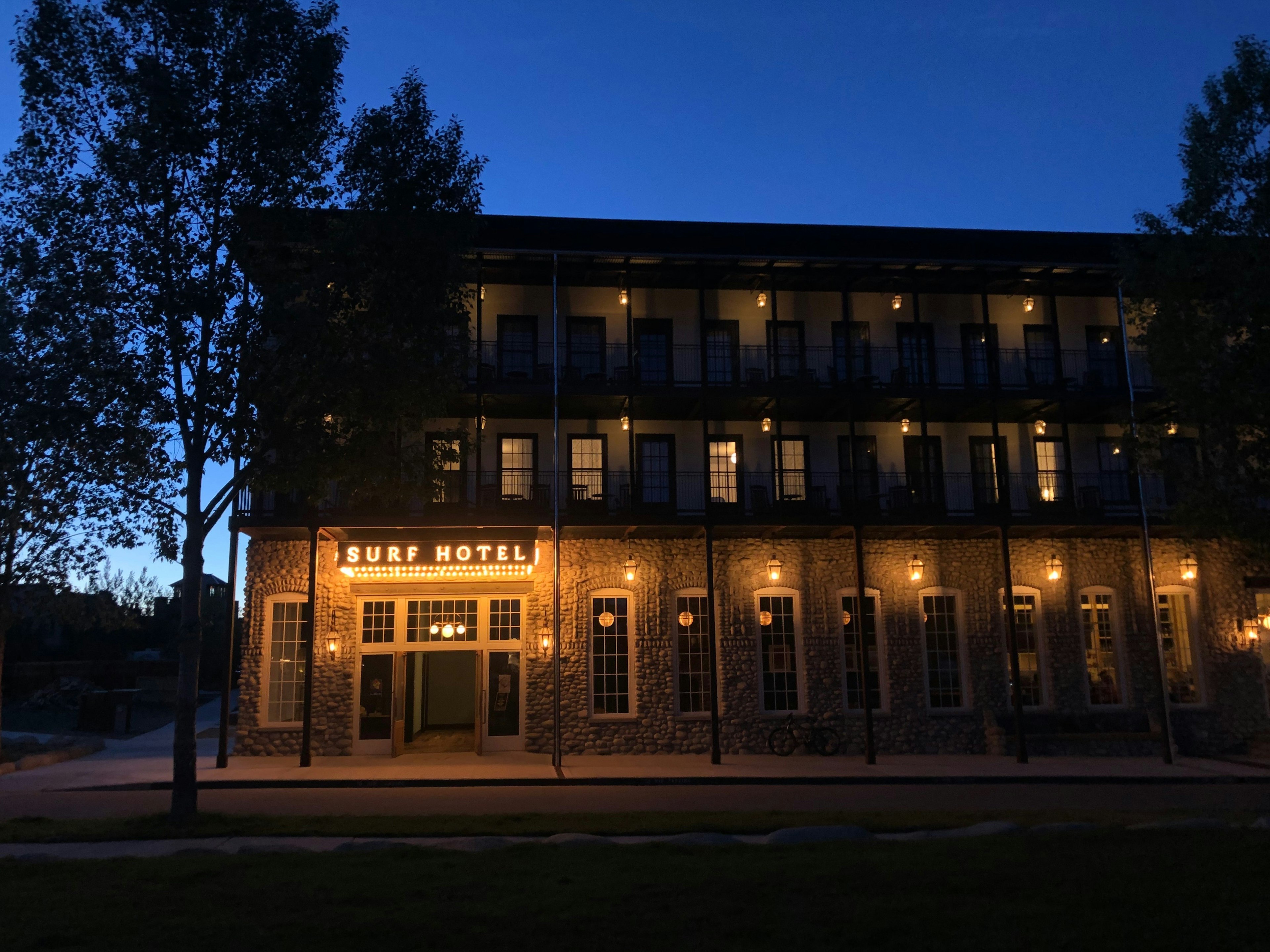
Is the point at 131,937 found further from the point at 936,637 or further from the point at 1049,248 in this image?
the point at 1049,248

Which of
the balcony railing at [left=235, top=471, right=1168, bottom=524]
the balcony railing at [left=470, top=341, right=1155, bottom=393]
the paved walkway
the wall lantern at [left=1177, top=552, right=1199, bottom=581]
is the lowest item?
the paved walkway

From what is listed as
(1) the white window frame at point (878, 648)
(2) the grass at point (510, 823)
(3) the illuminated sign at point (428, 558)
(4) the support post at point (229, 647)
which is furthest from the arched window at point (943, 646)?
(4) the support post at point (229, 647)

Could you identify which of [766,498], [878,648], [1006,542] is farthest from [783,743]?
[1006,542]

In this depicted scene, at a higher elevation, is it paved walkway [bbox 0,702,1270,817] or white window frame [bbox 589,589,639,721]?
white window frame [bbox 589,589,639,721]

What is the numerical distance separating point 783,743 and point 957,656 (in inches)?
170

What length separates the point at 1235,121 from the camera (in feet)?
46.6

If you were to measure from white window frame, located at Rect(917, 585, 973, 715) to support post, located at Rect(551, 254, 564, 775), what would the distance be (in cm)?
760

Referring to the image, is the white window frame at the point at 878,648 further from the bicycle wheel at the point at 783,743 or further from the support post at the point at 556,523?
the support post at the point at 556,523

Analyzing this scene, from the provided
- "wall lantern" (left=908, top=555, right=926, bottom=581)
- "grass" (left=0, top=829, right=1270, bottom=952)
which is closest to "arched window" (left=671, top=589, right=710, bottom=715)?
"wall lantern" (left=908, top=555, right=926, bottom=581)

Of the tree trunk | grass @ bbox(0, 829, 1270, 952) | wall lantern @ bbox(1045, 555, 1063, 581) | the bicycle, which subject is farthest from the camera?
wall lantern @ bbox(1045, 555, 1063, 581)

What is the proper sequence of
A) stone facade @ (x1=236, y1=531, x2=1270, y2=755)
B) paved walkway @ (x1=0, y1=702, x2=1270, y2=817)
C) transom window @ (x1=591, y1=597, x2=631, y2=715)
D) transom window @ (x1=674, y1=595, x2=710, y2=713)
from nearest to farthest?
paved walkway @ (x1=0, y1=702, x2=1270, y2=817) → stone facade @ (x1=236, y1=531, x2=1270, y2=755) → transom window @ (x1=591, y1=597, x2=631, y2=715) → transom window @ (x1=674, y1=595, x2=710, y2=713)

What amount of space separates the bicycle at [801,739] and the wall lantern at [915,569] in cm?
358

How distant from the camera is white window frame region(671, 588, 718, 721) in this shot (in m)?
18.8

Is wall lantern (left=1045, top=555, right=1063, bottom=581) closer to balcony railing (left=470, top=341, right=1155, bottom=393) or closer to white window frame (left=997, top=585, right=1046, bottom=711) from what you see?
white window frame (left=997, top=585, right=1046, bottom=711)
